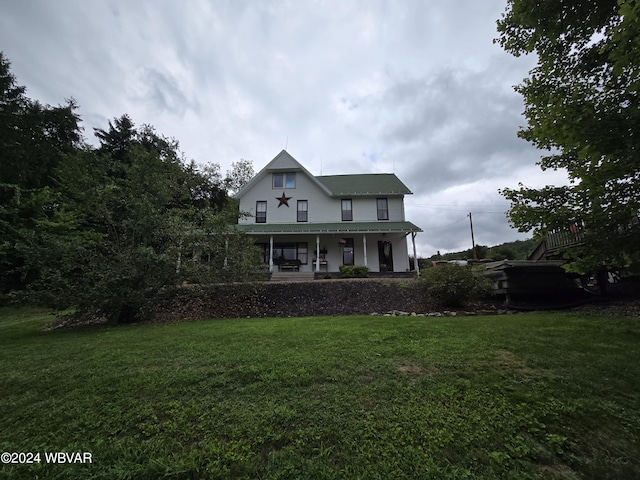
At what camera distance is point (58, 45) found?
9008mm

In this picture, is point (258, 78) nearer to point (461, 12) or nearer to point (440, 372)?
point (461, 12)

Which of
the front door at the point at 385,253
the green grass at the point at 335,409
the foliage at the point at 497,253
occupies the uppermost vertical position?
the foliage at the point at 497,253

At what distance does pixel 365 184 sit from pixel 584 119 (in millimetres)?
17623

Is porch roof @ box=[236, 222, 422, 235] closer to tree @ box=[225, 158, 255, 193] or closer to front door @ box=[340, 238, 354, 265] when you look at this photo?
front door @ box=[340, 238, 354, 265]

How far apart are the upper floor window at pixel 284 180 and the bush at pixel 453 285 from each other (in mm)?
13418

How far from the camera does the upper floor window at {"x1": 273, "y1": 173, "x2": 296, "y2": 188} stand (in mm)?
20469

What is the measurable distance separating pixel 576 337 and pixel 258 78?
42.0ft

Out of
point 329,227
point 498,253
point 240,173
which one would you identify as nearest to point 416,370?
point 329,227

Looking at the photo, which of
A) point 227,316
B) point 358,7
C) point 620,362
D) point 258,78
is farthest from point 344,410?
point 258,78

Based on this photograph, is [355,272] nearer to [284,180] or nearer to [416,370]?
[284,180]

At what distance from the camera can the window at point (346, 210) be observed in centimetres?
1986

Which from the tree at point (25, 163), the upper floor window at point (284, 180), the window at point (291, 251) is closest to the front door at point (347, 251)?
the window at point (291, 251)

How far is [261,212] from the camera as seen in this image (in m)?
20.2

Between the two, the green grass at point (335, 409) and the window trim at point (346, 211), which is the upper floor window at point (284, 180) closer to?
the window trim at point (346, 211)
